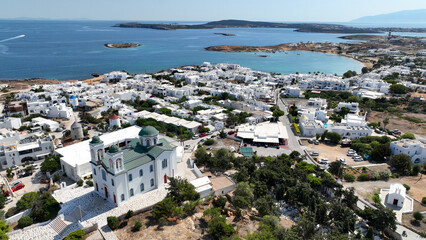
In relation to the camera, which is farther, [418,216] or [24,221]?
[418,216]

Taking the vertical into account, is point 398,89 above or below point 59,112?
above

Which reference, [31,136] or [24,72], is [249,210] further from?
[24,72]

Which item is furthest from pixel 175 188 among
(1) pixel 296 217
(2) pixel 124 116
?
(2) pixel 124 116

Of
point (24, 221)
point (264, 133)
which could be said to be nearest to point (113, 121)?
point (24, 221)

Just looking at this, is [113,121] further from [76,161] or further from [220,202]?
[220,202]

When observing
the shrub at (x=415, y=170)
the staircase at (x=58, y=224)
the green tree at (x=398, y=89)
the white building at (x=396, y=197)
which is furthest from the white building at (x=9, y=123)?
the green tree at (x=398, y=89)
